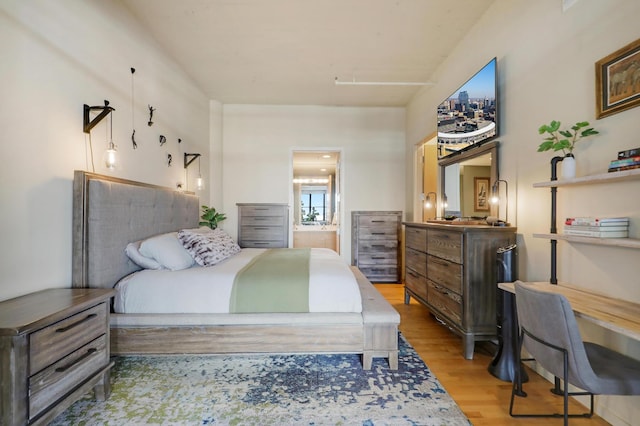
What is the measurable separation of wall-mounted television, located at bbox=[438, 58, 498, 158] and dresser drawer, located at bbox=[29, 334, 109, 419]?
3203mm

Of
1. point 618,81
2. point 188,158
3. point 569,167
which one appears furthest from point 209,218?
point 618,81

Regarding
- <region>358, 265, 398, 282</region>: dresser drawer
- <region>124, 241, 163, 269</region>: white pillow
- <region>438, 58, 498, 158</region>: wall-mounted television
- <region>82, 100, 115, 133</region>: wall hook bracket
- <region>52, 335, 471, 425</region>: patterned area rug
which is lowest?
<region>52, 335, 471, 425</region>: patterned area rug

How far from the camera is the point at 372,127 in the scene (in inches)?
192

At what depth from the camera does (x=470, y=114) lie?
272cm

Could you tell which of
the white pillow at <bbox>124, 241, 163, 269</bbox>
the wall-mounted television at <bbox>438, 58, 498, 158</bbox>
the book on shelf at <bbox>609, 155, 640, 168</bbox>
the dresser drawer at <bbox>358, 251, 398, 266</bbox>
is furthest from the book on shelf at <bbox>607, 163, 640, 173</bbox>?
the dresser drawer at <bbox>358, 251, 398, 266</bbox>

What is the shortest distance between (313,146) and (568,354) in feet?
13.6

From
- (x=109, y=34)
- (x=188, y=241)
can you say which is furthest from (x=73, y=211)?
(x=109, y=34)

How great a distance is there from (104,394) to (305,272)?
144 centimetres

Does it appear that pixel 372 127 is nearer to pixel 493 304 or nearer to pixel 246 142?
pixel 246 142

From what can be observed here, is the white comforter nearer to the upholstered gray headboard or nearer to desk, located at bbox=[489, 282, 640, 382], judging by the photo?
the upholstered gray headboard

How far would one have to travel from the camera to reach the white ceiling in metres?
2.49

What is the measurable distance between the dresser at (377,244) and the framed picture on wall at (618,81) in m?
3.26

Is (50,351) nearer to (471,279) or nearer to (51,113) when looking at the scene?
(51,113)

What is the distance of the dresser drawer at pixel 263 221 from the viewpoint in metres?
4.77
